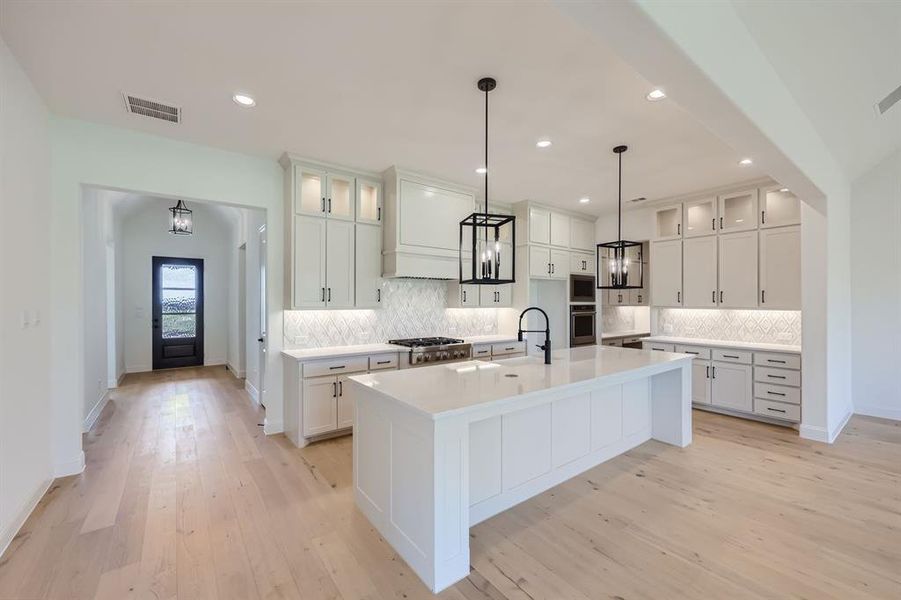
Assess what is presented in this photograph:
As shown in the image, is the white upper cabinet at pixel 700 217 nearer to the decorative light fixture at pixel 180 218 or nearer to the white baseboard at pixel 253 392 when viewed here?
the white baseboard at pixel 253 392

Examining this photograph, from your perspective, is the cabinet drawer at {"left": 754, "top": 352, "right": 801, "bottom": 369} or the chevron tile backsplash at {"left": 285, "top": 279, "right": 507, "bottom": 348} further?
the chevron tile backsplash at {"left": 285, "top": 279, "right": 507, "bottom": 348}

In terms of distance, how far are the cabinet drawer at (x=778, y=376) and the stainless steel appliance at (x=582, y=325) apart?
2.08 metres

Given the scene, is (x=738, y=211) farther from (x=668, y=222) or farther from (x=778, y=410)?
(x=778, y=410)

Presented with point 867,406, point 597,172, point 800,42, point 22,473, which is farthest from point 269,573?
point 867,406

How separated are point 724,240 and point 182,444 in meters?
6.41

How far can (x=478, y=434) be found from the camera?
2436mm

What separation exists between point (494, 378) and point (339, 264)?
2.41 metres

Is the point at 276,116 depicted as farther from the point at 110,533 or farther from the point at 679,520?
the point at 679,520

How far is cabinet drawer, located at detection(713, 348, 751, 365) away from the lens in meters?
4.46

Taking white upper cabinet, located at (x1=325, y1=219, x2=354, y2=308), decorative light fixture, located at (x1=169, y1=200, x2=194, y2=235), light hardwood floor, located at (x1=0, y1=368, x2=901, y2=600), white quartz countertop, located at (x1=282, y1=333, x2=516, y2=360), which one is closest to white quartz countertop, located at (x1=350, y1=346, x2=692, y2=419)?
light hardwood floor, located at (x1=0, y1=368, x2=901, y2=600)

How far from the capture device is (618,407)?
348 centimetres

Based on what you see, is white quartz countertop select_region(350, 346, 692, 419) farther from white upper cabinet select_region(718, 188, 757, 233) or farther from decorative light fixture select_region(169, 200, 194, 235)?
decorative light fixture select_region(169, 200, 194, 235)

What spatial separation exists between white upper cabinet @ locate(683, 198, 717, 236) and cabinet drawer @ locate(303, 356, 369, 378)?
4.47 meters

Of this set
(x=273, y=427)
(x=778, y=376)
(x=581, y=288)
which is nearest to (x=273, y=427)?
(x=273, y=427)
